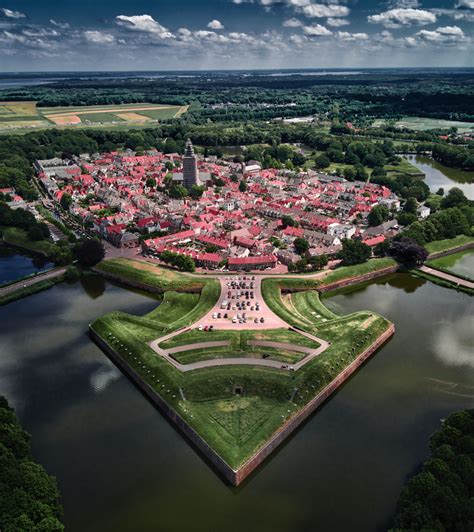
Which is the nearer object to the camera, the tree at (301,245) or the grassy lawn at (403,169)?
the tree at (301,245)

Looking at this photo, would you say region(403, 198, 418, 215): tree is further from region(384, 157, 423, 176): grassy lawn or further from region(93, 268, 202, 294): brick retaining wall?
region(93, 268, 202, 294): brick retaining wall

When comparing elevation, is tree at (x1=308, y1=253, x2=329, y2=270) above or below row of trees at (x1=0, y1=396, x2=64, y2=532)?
below

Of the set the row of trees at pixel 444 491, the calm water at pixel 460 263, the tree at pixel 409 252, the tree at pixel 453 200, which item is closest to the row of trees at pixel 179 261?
the tree at pixel 409 252

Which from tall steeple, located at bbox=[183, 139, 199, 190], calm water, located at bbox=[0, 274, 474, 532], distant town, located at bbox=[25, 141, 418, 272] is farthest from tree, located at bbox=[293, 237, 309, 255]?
tall steeple, located at bbox=[183, 139, 199, 190]

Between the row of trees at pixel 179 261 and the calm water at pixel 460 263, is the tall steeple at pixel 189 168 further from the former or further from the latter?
the calm water at pixel 460 263

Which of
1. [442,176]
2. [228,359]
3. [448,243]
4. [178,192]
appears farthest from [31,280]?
[442,176]

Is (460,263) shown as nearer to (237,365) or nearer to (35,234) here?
(237,365)
